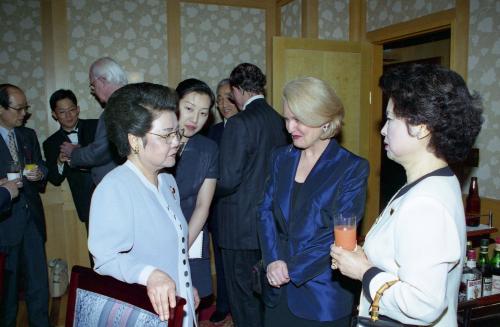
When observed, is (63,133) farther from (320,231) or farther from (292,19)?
(320,231)

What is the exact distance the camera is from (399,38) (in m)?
3.63

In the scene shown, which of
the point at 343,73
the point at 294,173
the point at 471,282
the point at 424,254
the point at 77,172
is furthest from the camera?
the point at 343,73

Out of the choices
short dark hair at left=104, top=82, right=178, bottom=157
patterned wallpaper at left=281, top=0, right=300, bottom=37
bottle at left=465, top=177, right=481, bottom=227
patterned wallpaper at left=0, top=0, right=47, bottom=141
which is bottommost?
bottle at left=465, top=177, right=481, bottom=227

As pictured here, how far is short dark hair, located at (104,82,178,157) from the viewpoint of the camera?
1.41 metres

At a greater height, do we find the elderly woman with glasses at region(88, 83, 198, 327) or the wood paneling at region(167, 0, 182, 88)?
the wood paneling at region(167, 0, 182, 88)

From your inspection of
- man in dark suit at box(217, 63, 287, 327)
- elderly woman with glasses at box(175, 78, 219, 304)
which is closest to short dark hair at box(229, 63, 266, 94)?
man in dark suit at box(217, 63, 287, 327)

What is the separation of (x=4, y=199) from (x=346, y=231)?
2056 mm

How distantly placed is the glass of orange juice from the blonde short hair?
0.61 m

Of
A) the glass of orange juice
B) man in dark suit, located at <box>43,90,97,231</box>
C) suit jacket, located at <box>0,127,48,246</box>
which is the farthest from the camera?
man in dark suit, located at <box>43,90,97,231</box>

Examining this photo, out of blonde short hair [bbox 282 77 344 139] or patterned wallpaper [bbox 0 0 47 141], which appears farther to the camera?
patterned wallpaper [bbox 0 0 47 141]

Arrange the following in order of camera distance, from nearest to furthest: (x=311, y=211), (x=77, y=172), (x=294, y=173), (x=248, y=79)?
(x=311, y=211)
(x=294, y=173)
(x=248, y=79)
(x=77, y=172)

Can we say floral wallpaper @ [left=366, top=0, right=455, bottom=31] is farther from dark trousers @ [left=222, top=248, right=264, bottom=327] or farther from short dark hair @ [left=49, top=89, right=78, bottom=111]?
short dark hair @ [left=49, top=89, right=78, bottom=111]

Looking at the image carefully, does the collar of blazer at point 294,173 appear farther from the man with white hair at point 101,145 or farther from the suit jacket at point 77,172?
the suit jacket at point 77,172

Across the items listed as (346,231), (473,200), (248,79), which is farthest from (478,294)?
(248,79)
